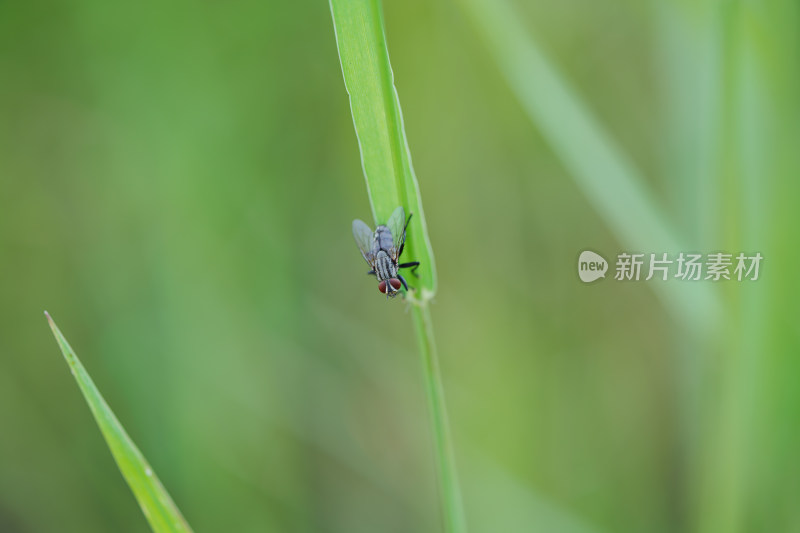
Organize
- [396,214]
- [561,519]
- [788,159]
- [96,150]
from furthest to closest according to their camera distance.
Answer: [96,150] < [561,519] < [788,159] < [396,214]

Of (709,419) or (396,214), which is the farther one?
(709,419)

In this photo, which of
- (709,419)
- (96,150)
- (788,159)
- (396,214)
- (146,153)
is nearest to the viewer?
(396,214)

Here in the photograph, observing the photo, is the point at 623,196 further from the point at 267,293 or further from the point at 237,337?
the point at 237,337

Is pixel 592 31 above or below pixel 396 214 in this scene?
above

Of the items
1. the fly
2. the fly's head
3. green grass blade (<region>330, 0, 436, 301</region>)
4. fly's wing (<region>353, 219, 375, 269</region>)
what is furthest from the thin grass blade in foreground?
fly's wing (<region>353, 219, 375, 269</region>)

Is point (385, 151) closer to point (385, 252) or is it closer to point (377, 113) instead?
point (377, 113)

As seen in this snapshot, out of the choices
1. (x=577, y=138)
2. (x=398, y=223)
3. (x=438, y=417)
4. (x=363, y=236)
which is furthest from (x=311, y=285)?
(x=438, y=417)

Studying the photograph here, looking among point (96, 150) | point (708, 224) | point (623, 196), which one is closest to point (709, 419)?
point (708, 224)
